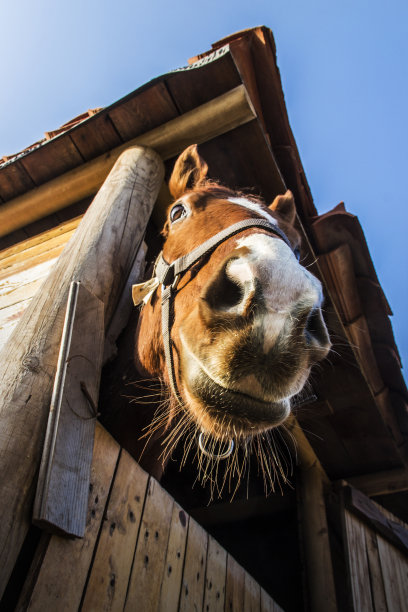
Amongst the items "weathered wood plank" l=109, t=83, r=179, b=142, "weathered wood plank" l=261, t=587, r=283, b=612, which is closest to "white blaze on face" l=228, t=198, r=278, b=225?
"weathered wood plank" l=109, t=83, r=179, b=142

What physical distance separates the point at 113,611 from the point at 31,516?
1.49ft

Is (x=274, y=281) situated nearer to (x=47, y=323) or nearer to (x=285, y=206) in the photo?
(x=47, y=323)

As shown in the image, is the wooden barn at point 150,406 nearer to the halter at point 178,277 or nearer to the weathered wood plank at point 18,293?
the weathered wood plank at point 18,293

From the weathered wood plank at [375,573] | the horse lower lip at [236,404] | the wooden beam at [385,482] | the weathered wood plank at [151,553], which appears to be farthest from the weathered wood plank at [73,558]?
the wooden beam at [385,482]

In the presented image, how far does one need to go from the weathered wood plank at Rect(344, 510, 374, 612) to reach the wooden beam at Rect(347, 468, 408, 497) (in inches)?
28.0

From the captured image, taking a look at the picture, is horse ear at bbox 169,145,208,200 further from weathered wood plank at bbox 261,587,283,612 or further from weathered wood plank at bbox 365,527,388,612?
weathered wood plank at bbox 365,527,388,612

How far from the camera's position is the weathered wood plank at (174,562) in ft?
4.36

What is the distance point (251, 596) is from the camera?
196 cm

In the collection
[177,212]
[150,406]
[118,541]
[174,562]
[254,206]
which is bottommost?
[174,562]

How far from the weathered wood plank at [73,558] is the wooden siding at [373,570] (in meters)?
2.01

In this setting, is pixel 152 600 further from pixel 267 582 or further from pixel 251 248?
pixel 267 582

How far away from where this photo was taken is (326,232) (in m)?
3.12

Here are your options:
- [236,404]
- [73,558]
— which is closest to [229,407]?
[236,404]

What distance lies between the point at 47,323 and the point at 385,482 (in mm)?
3341
